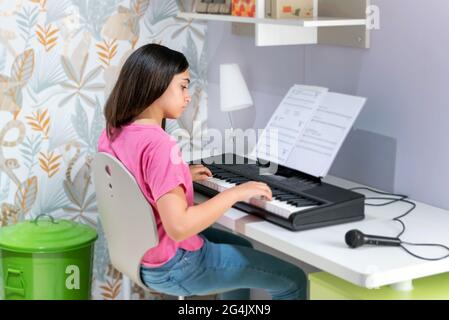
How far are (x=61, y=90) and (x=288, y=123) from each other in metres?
0.93

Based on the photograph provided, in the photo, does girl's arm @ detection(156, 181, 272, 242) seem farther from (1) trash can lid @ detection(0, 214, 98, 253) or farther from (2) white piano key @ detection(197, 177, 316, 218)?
(1) trash can lid @ detection(0, 214, 98, 253)

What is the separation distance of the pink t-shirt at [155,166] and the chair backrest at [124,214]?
3 cm

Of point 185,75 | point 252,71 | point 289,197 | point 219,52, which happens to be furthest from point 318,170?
point 219,52

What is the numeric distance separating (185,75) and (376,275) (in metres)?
0.83

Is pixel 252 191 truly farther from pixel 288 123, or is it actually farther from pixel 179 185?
pixel 288 123

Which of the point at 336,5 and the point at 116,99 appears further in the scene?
the point at 336,5

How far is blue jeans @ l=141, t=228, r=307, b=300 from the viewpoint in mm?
2291

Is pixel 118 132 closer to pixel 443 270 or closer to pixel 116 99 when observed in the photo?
pixel 116 99

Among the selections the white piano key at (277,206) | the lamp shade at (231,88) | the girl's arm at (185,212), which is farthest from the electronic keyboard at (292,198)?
the lamp shade at (231,88)

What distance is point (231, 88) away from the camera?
294 centimetres

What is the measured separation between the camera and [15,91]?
9.80 ft

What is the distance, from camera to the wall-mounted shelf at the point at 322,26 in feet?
8.34
